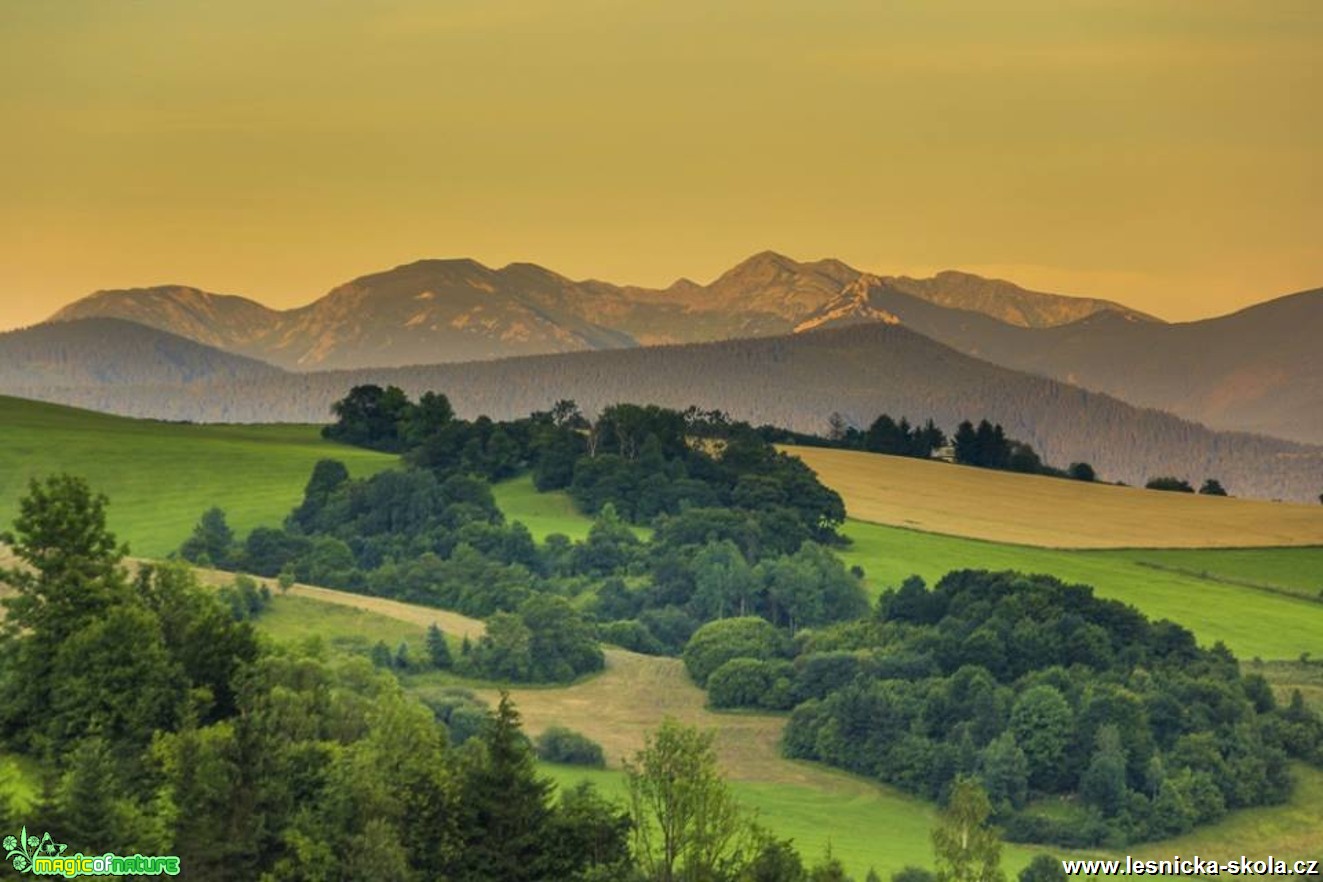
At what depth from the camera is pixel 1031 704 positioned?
379 feet

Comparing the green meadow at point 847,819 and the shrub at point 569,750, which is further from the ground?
the shrub at point 569,750

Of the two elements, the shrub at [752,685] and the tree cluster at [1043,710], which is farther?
the shrub at [752,685]

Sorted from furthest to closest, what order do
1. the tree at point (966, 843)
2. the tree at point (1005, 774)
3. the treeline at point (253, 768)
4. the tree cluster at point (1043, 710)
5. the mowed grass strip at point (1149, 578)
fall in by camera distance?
the mowed grass strip at point (1149, 578) → the tree cluster at point (1043, 710) → the tree at point (1005, 774) → the tree at point (966, 843) → the treeline at point (253, 768)

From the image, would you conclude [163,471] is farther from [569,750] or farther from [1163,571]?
[569,750]

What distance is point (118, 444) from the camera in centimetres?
19075

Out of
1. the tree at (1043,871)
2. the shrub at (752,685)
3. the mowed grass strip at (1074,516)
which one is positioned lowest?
the tree at (1043,871)

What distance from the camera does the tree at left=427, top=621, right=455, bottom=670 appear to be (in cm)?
12850

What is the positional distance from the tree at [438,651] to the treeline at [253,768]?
53.9m

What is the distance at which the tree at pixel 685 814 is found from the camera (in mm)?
60844

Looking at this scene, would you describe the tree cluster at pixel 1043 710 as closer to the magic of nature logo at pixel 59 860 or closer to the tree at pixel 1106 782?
the tree at pixel 1106 782

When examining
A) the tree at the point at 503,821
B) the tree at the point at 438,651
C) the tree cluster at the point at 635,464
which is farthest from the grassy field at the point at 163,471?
the tree at the point at 503,821

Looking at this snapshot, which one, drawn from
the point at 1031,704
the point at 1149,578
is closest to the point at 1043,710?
the point at 1031,704

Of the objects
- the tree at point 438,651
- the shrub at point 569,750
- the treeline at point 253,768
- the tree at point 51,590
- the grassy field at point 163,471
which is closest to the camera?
the treeline at point 253,768

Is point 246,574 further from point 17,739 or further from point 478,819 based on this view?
point 478,819
